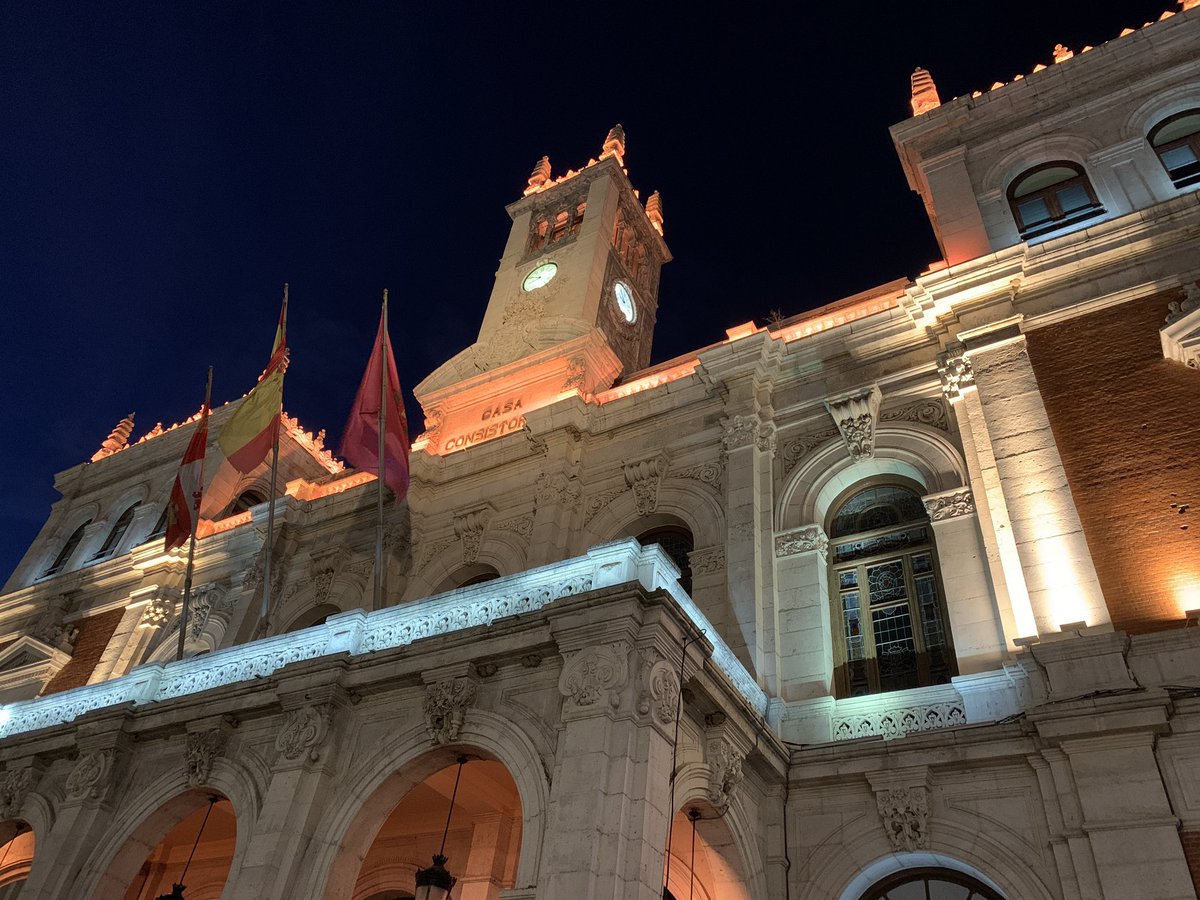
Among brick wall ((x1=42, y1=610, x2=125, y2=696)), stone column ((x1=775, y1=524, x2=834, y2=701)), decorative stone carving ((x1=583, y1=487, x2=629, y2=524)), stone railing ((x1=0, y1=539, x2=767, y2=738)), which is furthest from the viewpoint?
brick wall ((x1=42, y1=610, x2=125, y2=696))

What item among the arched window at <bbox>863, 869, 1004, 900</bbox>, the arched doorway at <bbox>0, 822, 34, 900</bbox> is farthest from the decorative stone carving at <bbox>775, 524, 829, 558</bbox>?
the arched doorway at <bbox>0, 822, 34, 900</bbox>

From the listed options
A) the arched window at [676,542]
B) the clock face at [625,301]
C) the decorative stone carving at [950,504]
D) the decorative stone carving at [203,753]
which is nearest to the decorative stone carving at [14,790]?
the decorative stone carving at [203,753]

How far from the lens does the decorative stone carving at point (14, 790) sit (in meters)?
14.7

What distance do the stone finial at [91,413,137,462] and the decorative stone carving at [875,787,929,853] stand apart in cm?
3059

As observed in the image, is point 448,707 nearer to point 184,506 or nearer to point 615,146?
point 184,506

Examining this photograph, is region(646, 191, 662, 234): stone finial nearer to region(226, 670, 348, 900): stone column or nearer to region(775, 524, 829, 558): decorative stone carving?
region(775, 524, 829, 558): decorative stone carving

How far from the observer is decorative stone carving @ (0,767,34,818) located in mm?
14680

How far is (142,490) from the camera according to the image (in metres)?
31.3

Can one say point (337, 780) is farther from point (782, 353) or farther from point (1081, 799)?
→ point (782, 353)

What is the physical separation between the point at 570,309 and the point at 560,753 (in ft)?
52.5

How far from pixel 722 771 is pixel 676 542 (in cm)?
724

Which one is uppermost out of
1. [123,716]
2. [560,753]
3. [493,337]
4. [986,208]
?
[493,337]

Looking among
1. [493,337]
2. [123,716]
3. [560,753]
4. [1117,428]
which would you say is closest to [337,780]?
[560,753]

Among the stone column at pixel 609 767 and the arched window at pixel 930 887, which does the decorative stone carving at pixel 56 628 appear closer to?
the stone column at pixel 609 767
